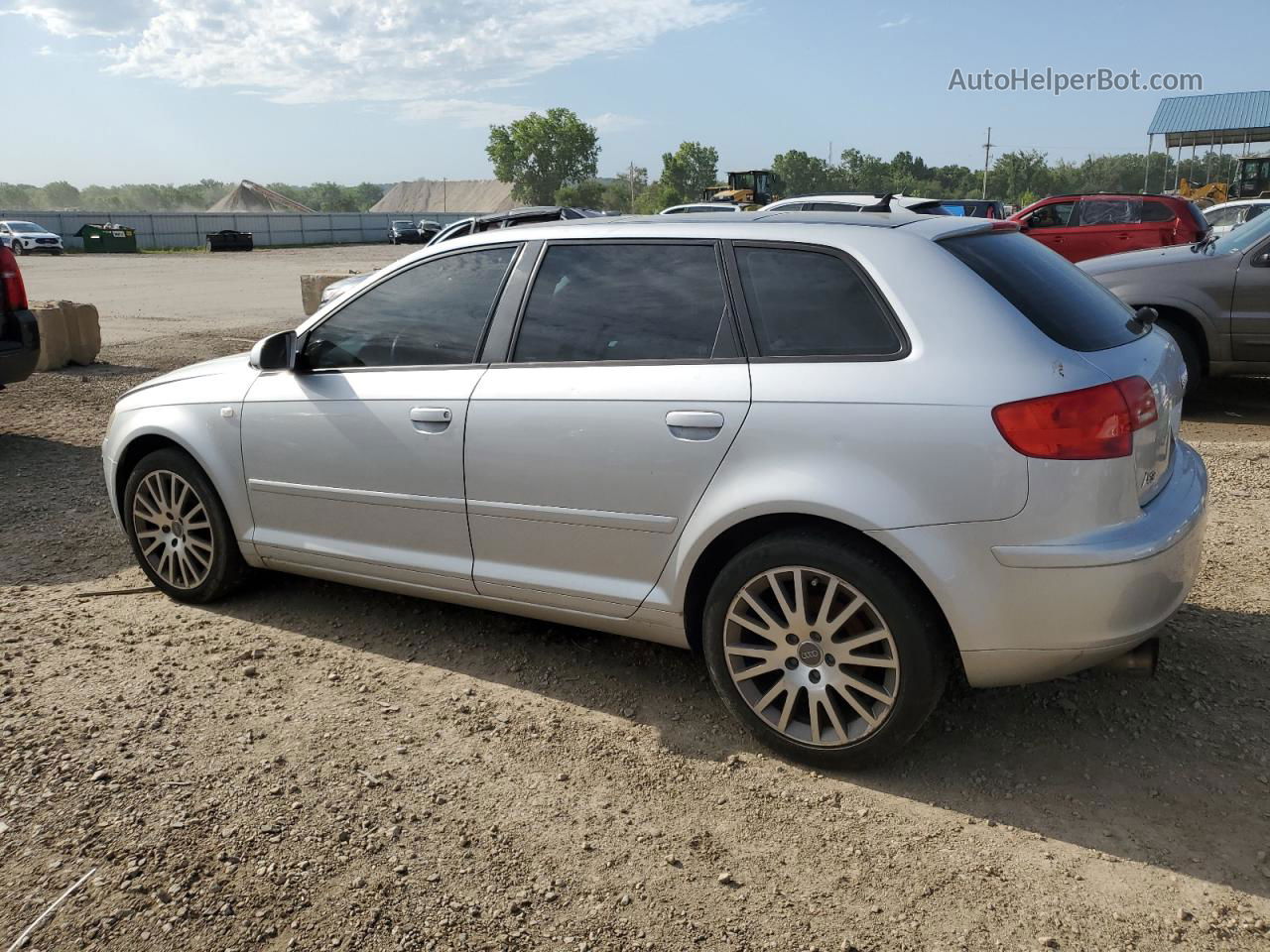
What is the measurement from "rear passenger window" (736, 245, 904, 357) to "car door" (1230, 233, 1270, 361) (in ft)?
20.4

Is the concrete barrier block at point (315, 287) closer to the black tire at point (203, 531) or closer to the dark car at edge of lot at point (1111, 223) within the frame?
the dark car at edge of lot at point (1111, 223)

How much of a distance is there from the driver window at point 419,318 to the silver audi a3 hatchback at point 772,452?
1 cm

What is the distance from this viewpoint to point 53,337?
10789 millimetres

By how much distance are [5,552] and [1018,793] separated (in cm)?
516

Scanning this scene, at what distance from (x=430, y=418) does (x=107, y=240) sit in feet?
177

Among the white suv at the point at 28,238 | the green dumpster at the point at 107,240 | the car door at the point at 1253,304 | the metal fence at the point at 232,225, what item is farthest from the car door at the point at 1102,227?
the metal fence at the point at 232,225

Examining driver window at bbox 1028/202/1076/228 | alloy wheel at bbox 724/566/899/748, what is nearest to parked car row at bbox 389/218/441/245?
driver window at bbox 1028/202/1076/228

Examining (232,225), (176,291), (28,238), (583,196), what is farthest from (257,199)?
(176,291)

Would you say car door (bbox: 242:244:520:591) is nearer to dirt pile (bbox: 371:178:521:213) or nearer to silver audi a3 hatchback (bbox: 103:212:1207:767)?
silver audi a3 hatchback (bbox: 103:212:1207:767)

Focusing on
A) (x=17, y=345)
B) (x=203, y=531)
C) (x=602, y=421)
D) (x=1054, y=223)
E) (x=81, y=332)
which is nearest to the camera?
(x=602, y=421)

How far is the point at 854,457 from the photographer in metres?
3.03

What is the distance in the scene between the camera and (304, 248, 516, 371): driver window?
3.97 meters

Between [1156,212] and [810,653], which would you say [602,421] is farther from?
[1156,212]

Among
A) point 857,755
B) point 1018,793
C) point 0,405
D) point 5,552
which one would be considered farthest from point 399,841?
point 0,405
